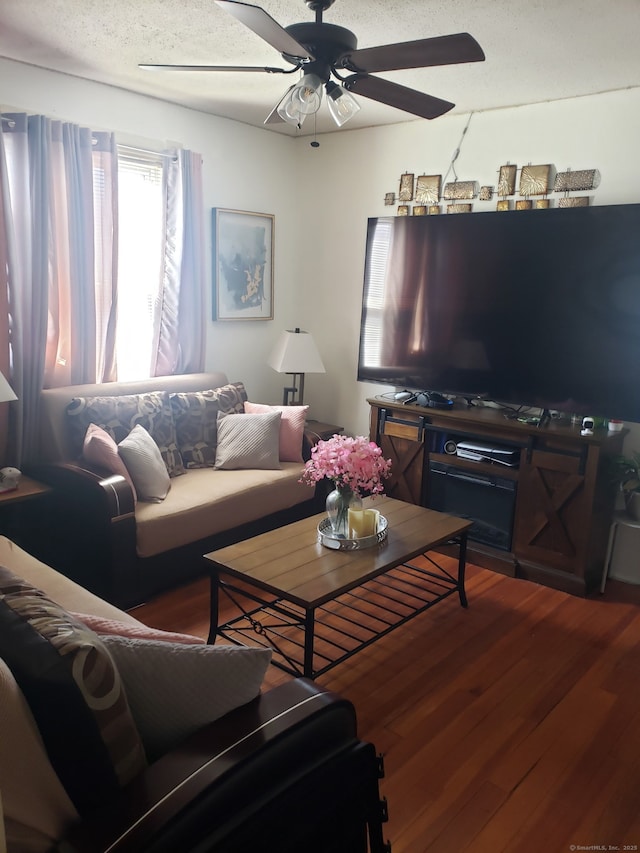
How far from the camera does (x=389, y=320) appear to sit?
3.99m

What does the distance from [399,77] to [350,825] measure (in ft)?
10.2

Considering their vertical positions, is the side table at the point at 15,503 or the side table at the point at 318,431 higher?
the side table at the point at 318,431

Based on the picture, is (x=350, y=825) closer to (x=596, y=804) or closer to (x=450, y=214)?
(x=596, y=804)

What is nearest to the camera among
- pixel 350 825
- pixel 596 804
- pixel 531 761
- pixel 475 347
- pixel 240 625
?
pixel 350 825

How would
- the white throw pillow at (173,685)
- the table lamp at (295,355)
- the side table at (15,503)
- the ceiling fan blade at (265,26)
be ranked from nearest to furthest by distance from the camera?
the white throw pillow at (173,685), the ceiling fan blade at (265,26), the side table at (15,503), the table lamp at (295,355)

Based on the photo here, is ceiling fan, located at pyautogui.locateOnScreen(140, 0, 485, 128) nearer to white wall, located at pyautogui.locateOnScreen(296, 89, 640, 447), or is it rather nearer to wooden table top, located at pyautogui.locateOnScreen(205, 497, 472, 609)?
white wall, located at pyautogui.locateOnScreen(296, 89, 640, 447)

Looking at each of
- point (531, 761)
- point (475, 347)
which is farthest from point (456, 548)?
point (531, 761)

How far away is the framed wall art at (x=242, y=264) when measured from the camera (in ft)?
14.0

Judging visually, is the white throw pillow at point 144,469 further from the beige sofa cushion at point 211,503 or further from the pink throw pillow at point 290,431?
the pink throw pillow at point 290,431

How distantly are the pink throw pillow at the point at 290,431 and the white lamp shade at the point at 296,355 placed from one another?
39 centimetres

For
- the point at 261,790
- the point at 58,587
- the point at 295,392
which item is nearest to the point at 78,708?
the point at 261,790

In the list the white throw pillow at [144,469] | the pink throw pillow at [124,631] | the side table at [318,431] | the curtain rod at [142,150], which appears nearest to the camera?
the pink throw pillow at [124,631]

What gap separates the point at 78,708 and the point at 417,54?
6.41 ft

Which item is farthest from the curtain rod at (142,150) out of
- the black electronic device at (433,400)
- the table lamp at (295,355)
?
the black electronic device at (433,400)
